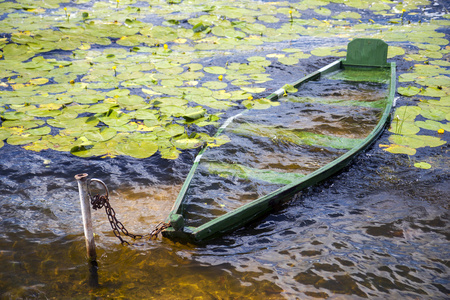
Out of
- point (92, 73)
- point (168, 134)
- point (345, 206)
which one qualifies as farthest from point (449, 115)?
point (92, 73)

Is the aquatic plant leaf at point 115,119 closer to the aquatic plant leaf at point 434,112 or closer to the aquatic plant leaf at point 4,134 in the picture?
the aquatic plant leaf at point 4,134

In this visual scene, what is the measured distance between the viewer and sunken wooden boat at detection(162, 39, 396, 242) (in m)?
2.77

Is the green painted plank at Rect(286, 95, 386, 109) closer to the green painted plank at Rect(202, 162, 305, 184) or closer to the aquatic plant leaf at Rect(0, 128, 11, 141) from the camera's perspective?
the green painted plank at Rect(202, 162, 305, 184)

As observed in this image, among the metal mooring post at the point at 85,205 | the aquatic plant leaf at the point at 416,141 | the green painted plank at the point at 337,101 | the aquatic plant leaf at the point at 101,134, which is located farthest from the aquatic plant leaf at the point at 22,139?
the aquatic plant leaf at the point at 416,141

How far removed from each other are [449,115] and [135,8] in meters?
6.50

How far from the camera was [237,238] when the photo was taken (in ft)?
8.68

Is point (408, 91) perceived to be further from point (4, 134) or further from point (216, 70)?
point (4, 134)

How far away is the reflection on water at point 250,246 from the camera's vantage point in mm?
2254

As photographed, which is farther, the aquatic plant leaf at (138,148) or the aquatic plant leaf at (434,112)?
the aquatic plant leaf at (434,112)

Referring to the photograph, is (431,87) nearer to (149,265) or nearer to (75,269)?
(149,265)

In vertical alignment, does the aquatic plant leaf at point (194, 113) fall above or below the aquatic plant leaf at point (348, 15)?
below

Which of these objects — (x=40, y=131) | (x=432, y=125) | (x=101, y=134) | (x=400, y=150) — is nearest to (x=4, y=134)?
(x=40, y=131)

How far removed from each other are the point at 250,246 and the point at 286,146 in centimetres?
146

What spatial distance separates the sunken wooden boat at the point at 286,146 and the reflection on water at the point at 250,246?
183mm
